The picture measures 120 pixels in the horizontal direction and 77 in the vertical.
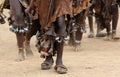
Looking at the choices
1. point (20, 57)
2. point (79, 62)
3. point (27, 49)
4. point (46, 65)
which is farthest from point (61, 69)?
point (27, 49)

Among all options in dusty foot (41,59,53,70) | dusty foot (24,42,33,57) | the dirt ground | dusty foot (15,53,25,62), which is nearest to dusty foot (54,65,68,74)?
the dirt ground

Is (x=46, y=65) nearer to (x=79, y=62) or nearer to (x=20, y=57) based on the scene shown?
(x=79, y=62)

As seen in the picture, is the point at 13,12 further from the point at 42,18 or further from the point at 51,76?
the point at 51,76

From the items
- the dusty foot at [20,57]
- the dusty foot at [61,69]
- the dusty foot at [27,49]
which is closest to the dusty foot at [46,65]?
the dusty foot at [61,69]

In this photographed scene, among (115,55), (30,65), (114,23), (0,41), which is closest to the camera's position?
(30,65)

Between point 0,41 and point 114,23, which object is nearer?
point 114,23

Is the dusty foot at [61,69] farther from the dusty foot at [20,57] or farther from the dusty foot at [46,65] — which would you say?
the dusty foot at [20,57]

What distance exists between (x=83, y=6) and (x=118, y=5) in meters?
1.57

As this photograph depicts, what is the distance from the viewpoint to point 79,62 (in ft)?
22.7

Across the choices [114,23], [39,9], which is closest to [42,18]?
[39,9]

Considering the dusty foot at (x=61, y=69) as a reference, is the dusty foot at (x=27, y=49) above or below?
above

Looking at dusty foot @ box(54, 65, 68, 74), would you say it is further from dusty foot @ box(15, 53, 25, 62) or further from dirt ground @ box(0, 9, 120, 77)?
dusty foot @ box(15, 53, 25, 62)

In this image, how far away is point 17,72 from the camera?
629 cm

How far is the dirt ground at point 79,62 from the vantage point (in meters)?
6.09
